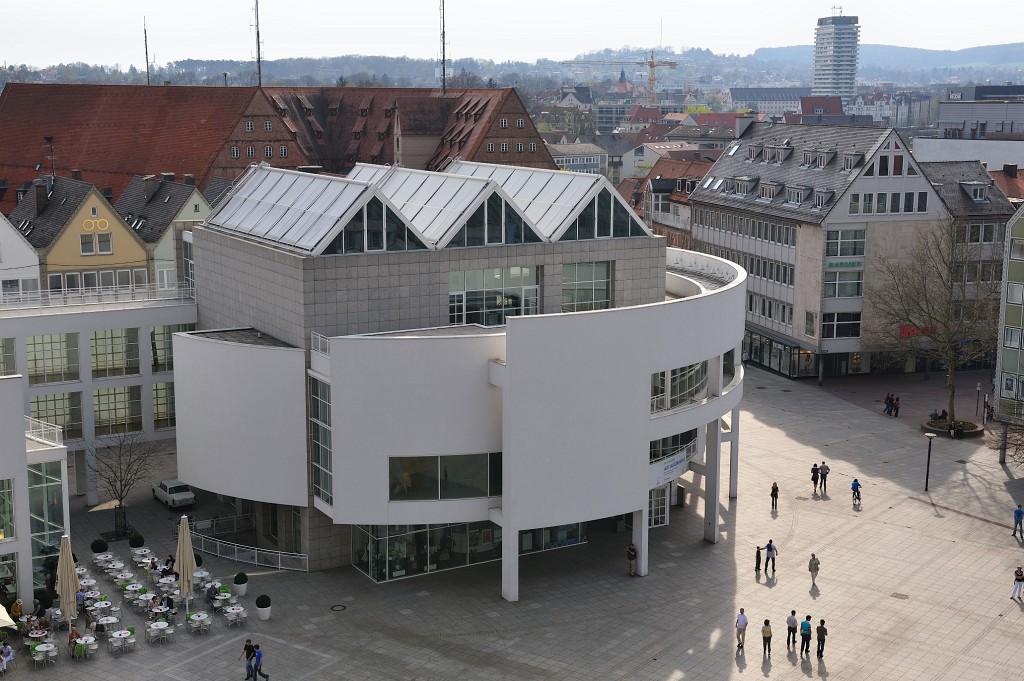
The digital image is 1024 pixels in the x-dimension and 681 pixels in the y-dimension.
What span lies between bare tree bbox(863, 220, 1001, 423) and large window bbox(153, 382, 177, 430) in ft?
134

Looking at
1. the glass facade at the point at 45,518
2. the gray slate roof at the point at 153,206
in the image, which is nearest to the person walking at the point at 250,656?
the glass facade at the point at 45,518

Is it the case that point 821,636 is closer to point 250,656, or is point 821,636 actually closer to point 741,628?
point 741,628

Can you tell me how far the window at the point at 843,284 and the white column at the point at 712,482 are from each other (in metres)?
30.8

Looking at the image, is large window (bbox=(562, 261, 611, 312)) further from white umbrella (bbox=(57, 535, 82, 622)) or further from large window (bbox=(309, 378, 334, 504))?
white umbrella (bbox=(57, 535, 82, 622))

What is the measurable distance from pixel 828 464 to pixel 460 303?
23863 millimetres

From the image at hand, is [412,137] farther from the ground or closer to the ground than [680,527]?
farther from the ground

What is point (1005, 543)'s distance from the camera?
2183 inches

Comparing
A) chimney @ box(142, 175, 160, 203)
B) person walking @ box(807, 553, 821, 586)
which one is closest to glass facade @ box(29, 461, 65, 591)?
person walking @ box(807, 553, 821, 586)

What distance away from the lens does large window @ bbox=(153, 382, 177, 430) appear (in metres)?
Result: 61.2

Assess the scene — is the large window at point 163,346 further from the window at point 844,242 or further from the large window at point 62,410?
the window at point 844,242

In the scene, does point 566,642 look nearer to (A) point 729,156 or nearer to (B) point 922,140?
(A) point 729,156

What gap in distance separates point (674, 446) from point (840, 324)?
34.5 meters

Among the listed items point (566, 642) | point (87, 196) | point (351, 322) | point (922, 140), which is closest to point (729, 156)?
point (922, 140)

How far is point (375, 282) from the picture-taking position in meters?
50.9
